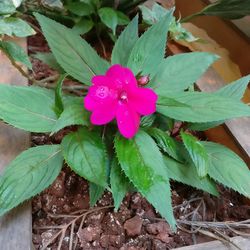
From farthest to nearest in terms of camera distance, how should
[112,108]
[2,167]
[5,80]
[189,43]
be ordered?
[189,43], [5,80], [2,167], [112,108]

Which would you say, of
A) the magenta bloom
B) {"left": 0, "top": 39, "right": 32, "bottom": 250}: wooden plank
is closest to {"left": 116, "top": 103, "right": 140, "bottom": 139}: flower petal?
the magenta bloom

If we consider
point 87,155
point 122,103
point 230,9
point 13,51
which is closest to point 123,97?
point 122,103

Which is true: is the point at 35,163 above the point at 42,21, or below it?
below

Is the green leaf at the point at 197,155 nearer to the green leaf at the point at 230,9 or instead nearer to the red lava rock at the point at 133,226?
the red lava rock at the point at 133,226

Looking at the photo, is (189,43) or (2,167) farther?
(189,43)

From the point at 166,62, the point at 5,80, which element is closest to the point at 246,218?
the point at 166,62

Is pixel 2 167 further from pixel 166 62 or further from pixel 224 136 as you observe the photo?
pixel 224 136

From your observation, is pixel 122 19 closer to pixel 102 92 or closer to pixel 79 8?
pixel 79 8
